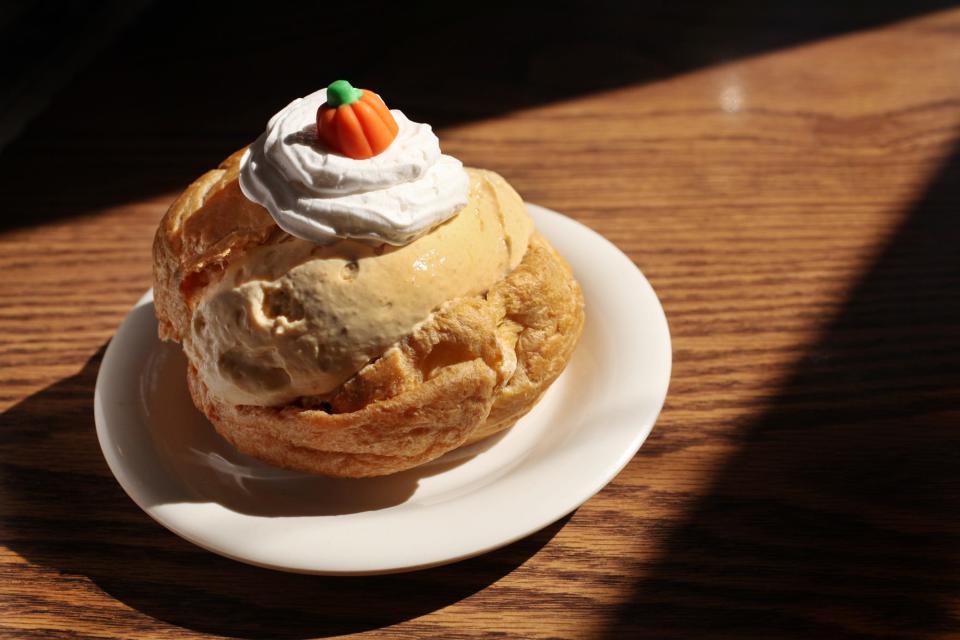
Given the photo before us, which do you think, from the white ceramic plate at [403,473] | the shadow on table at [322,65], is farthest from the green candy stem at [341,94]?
the shadow on table at [322,65]

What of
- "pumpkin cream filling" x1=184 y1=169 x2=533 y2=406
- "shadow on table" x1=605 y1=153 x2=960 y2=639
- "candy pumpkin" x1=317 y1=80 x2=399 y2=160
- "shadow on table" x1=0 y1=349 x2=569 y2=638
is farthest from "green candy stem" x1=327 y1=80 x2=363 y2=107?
"shadow on table" x1=605 y1=153 x2=960 y2=639

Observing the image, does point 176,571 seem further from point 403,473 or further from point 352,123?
point 352,123

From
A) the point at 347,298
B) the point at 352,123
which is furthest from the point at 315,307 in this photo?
the point at 352,123

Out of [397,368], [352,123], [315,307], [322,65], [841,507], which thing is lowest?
[841,507]

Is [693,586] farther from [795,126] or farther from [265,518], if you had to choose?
[795,126]

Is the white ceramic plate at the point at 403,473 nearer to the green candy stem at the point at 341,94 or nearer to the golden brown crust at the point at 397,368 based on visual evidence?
the golden brown crust at the point at 397,368

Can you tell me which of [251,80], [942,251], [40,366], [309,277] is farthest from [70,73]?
[942,251]
